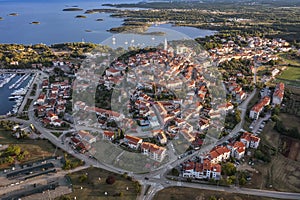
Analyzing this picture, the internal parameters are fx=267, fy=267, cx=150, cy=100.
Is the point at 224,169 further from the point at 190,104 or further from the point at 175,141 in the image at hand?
the point at 190,104

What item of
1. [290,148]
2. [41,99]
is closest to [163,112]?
[290,148]

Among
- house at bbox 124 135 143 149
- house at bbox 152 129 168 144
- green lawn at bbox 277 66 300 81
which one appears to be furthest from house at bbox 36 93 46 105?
green lawn at bbox 277 66 300 81

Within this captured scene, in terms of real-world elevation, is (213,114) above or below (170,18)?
below

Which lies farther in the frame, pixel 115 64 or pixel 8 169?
pixel 115 64

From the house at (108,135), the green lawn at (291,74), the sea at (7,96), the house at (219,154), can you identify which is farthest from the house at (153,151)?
the green lawn at (291,74)

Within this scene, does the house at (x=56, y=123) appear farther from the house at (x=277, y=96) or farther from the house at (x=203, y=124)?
the house at (x=277, y=96)

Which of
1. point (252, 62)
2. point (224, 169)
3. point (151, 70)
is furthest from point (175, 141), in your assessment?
point (252, 62)
